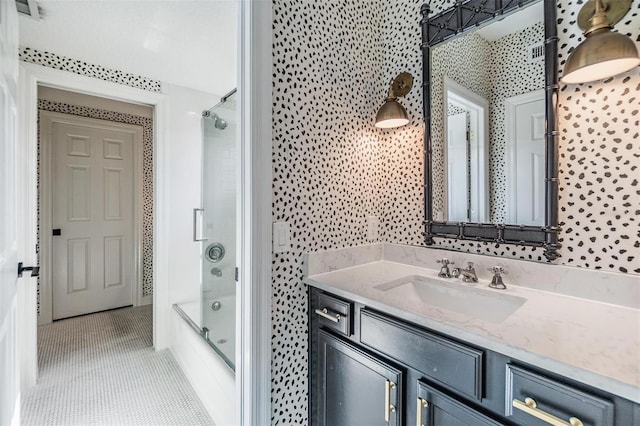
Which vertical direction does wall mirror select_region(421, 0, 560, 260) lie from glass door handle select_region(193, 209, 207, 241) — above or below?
above

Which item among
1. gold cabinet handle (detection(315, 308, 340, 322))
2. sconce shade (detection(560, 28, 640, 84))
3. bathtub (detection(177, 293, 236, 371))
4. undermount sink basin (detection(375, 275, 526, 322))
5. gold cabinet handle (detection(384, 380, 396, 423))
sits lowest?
bathtub (detection(177, 293, 236, 371))

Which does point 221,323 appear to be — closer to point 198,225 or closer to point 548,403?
point 198,225

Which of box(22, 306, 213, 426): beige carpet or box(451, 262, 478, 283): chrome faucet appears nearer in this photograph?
box(451, 262, 478, 283): chrome faucet

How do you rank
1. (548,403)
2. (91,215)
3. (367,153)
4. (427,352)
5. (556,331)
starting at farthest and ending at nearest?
(91,215)
(367,153)
(427,352)
(556,331)
(548,403)

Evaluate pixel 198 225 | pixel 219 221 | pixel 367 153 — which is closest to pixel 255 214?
pixel 367 153

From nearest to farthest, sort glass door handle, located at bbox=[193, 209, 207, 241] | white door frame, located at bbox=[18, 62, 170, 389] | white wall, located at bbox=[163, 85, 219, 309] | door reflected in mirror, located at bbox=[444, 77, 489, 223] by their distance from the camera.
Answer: door reflected in mirror, located at bbox=[444, 77, 489, 223] < white door frame, located at bbox=[18, 62, 170, 389] < glass door handle, located at bbox=[193, 209, 207, 241] < white wall, located at bbox=[163, 85, 219, 309]

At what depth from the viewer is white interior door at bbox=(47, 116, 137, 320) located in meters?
3.11

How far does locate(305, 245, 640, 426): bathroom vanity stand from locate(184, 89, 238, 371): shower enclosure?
1064 millimetres

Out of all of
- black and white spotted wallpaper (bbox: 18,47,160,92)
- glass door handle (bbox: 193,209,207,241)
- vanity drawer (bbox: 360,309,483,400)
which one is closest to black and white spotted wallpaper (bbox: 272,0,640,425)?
vanity drawer (bbox: 360,309,483,400)

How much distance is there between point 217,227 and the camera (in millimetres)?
2398

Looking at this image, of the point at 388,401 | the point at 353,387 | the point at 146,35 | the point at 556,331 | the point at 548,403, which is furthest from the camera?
the point at 146,35

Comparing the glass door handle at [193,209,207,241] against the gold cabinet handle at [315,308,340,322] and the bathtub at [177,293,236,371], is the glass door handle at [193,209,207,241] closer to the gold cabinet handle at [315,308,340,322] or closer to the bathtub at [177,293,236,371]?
the bathtub at [177,293,236,371]

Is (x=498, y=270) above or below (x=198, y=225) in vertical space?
below

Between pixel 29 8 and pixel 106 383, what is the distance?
2415mm
